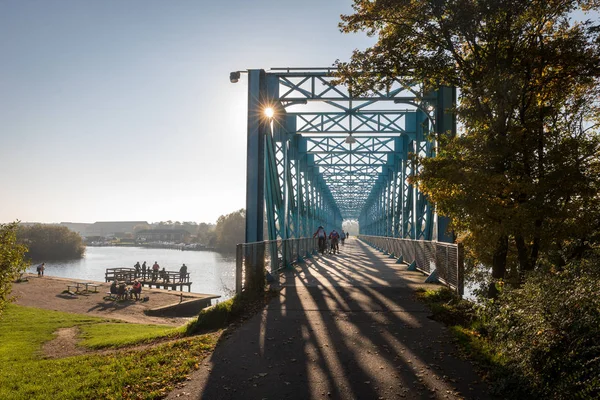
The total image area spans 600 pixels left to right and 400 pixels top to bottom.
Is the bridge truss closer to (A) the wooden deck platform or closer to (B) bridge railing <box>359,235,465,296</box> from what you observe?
(B) bridge railing <box>359,235,465,296</box>

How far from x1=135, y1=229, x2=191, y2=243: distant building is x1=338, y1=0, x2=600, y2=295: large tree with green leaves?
16287cm

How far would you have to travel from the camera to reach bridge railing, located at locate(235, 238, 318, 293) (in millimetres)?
8609

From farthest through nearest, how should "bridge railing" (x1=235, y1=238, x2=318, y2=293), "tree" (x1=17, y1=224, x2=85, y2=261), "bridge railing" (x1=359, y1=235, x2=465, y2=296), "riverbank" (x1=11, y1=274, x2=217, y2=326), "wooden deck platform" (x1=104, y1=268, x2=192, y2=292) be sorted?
"tree" (x1=17, y1=224, x2=85, y2=261), "wooden deck platform" (x1=104, y1=268, x2=192, y2=292), "riverbank" (x1=11, y1=274, x2=217, y2=326), "bridge railing" (x1=235, y1=238, x2=318, y2=293), "bridge railing" (x1=359, y1=235, x2=465, y2=296)

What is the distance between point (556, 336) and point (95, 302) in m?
26.3

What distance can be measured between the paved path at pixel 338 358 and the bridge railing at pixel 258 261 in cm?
91

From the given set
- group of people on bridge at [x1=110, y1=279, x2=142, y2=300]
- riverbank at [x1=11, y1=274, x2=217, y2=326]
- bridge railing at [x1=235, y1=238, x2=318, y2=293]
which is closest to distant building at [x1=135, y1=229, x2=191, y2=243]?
riverbank at [x1=11, y1=274, x2=217, y2=326]

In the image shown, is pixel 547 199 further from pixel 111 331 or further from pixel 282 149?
pixel 282 149

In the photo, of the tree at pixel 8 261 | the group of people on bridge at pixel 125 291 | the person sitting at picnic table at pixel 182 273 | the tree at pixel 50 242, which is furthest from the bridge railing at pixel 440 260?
the tree at pixel 50 242

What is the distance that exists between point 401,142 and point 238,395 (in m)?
23.6

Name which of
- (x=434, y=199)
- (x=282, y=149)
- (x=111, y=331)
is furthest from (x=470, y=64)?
(x=282, y=149)

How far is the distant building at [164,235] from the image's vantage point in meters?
170

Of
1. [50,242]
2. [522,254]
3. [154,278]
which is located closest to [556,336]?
[522,254]

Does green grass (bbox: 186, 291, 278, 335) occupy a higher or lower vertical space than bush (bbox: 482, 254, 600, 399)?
lower

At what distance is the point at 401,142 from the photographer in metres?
26.2
